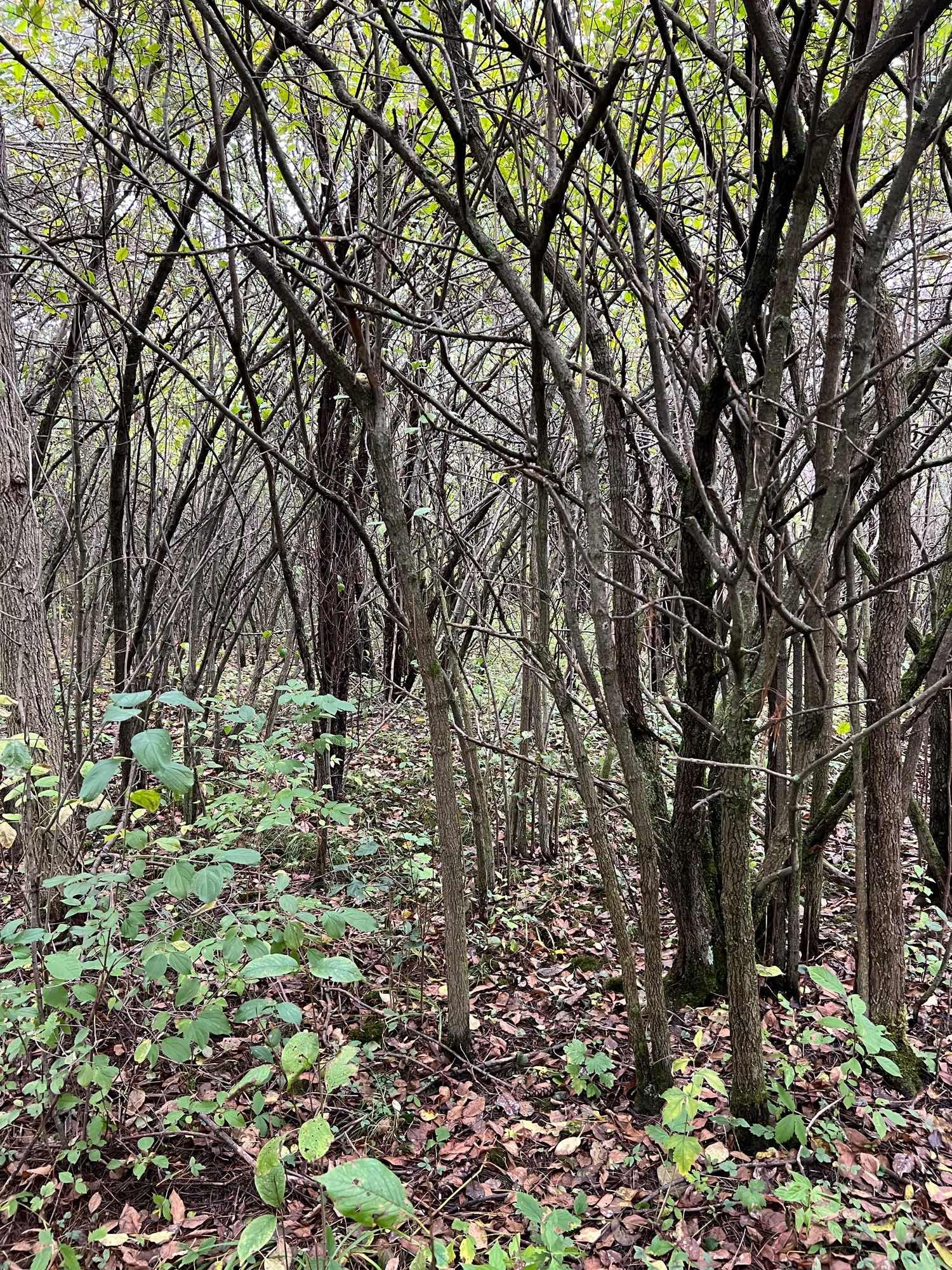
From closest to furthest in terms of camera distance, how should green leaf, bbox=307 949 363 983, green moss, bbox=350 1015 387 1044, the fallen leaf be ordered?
1. green leaf, bbox=307 949 363 983
2. the fallen leaf
3. green moss, bbox=350 1015 387 1044

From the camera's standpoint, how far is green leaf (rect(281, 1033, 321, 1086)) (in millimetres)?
1615

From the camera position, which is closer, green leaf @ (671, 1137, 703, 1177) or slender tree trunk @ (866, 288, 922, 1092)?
green leaf @ (671, 1137, 703, 1177)

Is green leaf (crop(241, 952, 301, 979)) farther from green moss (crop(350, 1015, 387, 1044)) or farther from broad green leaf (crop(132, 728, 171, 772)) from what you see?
green moss (crop(350, 1015, 387, 1044))

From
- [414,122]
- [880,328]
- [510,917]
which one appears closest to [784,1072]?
[510,917]

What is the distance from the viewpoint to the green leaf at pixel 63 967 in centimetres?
202

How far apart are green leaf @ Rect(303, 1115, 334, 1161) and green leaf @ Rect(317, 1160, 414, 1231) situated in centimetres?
19

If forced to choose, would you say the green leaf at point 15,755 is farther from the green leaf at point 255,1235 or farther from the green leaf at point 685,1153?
the green leaf at point 685,1153

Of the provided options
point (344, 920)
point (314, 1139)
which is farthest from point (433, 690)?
point (314, 1139)

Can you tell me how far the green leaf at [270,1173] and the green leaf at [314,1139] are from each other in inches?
1.9

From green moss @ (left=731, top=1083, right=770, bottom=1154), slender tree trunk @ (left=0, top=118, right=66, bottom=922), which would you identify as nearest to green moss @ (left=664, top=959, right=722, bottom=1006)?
green moss @ (left=731, top=1083, right=770, bottom=1154)

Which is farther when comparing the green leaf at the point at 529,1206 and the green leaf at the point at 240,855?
the green leaf at the point at 240,855

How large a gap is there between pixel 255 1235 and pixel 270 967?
1.66ft

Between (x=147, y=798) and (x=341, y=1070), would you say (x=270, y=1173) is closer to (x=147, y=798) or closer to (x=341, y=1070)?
(x=341, y=1070)

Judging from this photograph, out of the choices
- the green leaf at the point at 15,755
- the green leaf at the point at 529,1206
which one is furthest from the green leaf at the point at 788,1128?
the green leaf at the point at 15,755
